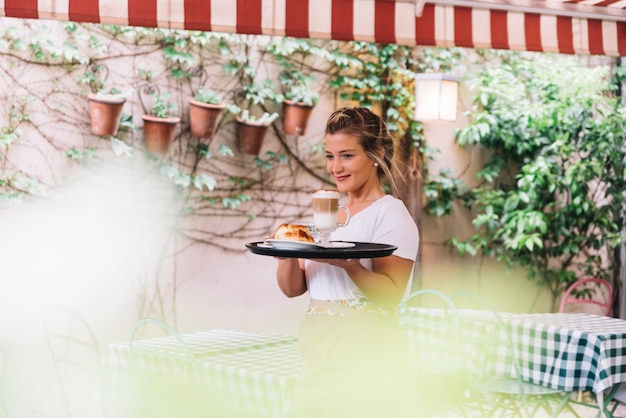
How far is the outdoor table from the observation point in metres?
3.71

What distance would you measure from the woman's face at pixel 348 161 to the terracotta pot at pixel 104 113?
116 inches

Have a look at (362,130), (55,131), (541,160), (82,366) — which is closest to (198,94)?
(55,131)

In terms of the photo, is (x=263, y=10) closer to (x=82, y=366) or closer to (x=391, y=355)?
(x=391, y=355)

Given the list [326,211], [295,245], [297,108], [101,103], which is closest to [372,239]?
[326,211]

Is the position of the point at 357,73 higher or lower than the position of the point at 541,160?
higher

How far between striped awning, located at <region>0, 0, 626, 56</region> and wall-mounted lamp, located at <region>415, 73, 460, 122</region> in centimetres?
168

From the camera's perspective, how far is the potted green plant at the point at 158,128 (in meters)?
5.27

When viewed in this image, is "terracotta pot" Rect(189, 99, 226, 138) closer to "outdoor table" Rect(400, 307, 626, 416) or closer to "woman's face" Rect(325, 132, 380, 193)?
"outdoor table" Rect(400, 307, 626, 416)

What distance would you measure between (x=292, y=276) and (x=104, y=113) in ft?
9.83

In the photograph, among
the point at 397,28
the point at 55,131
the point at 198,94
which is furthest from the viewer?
the point at 198,94

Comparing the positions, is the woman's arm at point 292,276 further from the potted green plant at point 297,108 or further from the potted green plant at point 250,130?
the potted green plant at point 297,108

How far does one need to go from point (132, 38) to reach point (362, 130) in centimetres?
330

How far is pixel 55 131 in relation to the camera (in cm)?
514

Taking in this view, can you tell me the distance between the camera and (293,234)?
92.2 inches
